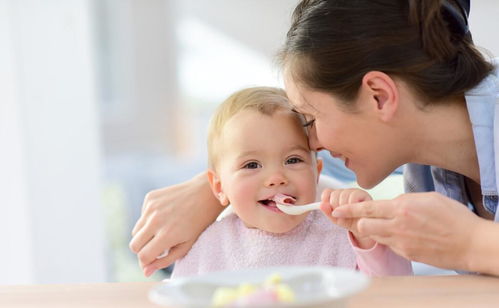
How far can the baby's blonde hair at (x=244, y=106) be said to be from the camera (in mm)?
1585

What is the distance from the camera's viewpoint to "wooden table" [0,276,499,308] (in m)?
1.00

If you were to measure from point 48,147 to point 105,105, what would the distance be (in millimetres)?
3171

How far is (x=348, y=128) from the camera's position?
58.7 inches

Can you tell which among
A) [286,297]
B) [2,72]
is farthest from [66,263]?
[286,297]

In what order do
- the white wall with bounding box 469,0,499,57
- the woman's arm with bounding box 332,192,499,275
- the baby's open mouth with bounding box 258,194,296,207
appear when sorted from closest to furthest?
Answer: the woman's arm with bounding box 332,192,499,275 < the baby's open mouth with bounding box 258,194,296,207 < the white wall with bounding box 469,0,499,57

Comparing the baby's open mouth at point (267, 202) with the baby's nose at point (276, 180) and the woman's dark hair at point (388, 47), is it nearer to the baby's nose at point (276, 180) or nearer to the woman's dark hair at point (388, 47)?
the baby's nose at point (276, 180)

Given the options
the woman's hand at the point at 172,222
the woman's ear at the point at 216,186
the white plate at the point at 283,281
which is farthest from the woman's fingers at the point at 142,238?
the white plate at the point at 283,281

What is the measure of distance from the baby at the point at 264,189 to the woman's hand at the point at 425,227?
0.87 ft

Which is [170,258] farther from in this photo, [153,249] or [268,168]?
[268,168]

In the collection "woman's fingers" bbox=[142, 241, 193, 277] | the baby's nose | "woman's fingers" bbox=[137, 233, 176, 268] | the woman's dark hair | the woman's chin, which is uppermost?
the woman's dark hair

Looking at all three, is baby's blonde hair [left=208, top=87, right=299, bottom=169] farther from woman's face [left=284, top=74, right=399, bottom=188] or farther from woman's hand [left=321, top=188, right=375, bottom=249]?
woman's hand [left=321, top=188, right=375, bottom=249]

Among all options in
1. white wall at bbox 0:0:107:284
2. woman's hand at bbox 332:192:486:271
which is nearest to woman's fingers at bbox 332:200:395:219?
woman's hand at bbox 332:192:486:271

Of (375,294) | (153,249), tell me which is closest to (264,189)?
(153,249)

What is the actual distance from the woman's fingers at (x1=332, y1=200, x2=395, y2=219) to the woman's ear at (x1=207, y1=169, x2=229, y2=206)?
0.43m
